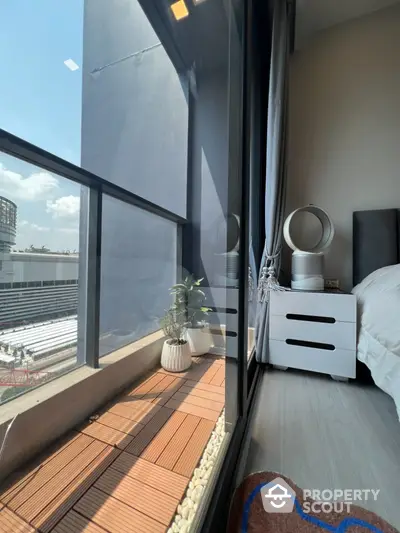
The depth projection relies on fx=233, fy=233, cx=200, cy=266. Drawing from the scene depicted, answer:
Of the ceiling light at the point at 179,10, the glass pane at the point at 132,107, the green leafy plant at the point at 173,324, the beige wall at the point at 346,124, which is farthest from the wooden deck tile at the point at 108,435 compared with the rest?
the ceiling light at the point at 179,10

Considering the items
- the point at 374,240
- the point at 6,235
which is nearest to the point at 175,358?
the point at 6,235

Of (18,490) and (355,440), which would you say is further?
(355,440)

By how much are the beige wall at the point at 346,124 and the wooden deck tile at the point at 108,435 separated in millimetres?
1857

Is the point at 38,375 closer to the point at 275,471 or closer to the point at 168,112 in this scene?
the point at 275,471

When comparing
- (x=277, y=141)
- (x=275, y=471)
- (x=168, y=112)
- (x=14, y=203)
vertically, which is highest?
(x=168, y=112)

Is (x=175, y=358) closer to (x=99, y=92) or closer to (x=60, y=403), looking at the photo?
(x=60, y=403)

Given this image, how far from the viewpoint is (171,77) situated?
198 centimetres

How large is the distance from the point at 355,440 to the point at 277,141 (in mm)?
1813

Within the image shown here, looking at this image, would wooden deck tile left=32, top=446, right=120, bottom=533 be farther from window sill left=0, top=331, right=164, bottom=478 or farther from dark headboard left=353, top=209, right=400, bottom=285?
dark headboard left=353, top=209, right=400, bottom=285

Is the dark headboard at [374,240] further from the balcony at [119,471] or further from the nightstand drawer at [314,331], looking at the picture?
the balcony at [119,471]

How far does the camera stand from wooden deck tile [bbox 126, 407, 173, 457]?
92cm

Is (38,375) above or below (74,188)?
below

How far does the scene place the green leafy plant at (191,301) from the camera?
176 centimetres

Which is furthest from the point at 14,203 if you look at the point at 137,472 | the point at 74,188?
the point at 137,472
